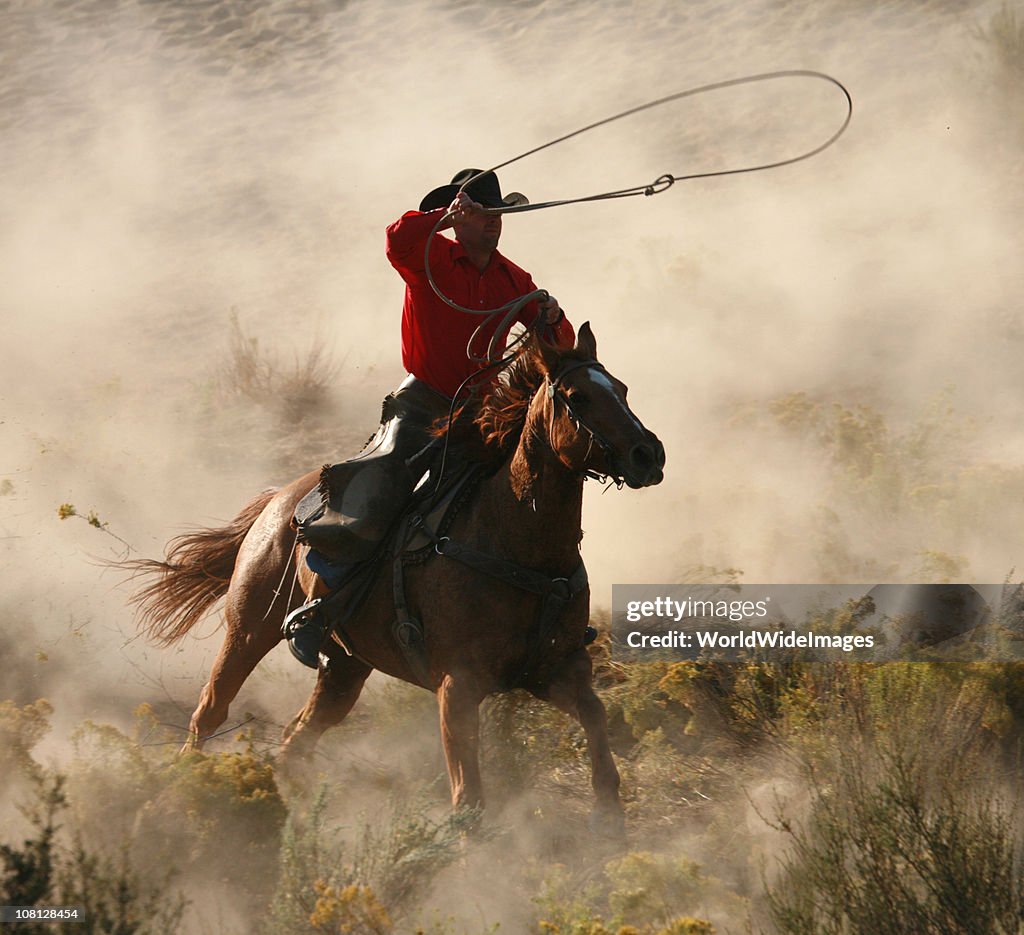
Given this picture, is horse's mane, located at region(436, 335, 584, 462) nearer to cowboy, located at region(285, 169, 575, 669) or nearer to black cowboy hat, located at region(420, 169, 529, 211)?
cowboy, located at region(285, 169, 575, 669)

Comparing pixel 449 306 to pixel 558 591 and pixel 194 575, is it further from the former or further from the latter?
pixel 194 575

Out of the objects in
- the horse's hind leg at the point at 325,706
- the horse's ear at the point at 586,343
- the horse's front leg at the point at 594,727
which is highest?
the horse's ear at the point at 586,343

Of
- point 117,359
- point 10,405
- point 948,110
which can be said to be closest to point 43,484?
point 10,405

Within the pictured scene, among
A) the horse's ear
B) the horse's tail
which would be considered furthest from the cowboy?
the horse's tail

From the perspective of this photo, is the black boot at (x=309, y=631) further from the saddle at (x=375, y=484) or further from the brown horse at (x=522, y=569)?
the saddle at (x=375, y=484)

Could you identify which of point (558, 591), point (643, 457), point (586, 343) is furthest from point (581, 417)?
point (558, 591)

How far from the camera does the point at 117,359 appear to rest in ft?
49.3

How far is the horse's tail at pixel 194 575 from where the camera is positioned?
6.86 m

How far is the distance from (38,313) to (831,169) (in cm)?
1009

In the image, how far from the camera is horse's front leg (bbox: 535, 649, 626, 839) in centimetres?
485

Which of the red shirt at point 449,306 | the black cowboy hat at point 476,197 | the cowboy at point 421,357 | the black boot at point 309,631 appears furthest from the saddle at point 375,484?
the black cowboy hat at point 476,197

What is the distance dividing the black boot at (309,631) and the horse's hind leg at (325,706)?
0.57 metres

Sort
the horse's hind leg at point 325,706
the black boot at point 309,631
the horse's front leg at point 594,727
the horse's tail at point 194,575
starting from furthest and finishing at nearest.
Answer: the horse's tail at point 194,575 < the horse's hind leg at point 325,706 < the black boot at point 309,631 < the horse's front leg at point 594,727

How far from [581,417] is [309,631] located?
1790 mm
